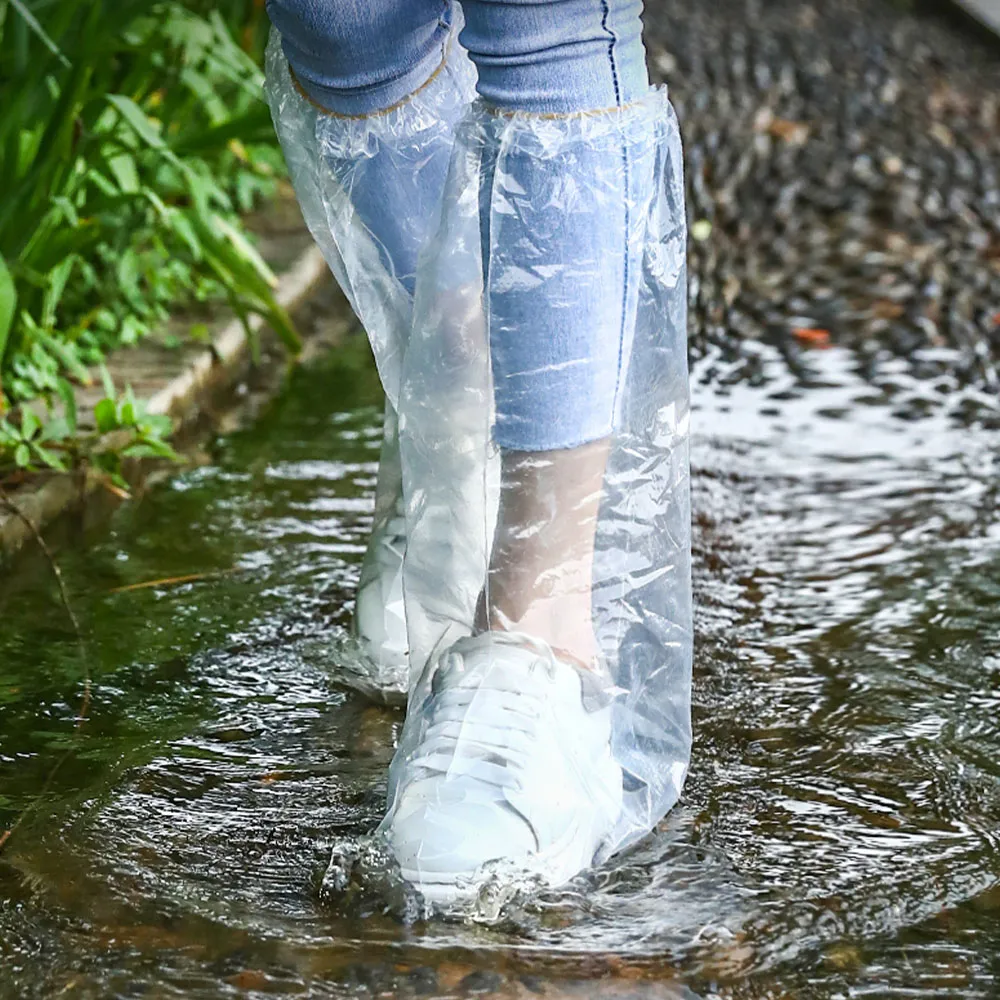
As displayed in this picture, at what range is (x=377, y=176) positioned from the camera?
5.20 feet

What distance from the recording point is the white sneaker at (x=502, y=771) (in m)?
1.33

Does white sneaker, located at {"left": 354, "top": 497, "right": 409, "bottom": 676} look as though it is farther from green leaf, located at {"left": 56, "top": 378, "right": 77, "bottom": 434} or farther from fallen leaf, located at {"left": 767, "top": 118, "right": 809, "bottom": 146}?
fallen leaf, located at {"left": 767, "top": 118, "right": 809, "bottom": 146}

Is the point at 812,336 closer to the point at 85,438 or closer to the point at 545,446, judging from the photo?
the point at 85,438

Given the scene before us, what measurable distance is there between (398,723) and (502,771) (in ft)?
1.17

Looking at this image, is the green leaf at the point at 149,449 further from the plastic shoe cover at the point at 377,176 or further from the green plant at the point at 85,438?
the plastic shoe cover at the point at 377,176

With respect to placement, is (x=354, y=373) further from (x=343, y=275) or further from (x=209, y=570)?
(x=343, y=275)

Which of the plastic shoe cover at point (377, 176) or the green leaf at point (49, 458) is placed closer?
the plastic shoe cover at point (377, 176)

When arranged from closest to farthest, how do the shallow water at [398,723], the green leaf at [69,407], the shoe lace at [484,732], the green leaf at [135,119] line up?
the shallow water at [398,723] → the shoe lace at [484,732] → the green leaf at [69,407] → the green leaf at [135,119]

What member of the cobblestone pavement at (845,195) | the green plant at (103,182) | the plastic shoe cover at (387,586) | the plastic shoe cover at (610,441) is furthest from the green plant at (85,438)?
the cobblestone pavement at (845,195)

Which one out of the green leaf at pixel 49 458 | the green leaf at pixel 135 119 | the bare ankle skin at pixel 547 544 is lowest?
the green leaf at pixel 49 458

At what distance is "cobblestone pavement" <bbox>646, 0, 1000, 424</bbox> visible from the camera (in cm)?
345

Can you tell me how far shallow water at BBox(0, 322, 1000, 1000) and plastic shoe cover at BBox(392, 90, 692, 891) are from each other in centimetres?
11

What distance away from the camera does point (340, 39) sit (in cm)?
147

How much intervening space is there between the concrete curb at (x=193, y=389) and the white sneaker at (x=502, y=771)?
99cm
